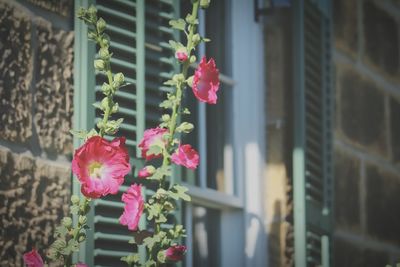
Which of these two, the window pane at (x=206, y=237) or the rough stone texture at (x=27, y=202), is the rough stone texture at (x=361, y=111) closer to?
the window pane at (x=206, y=237)

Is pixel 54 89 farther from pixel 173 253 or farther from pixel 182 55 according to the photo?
pixel 173 253

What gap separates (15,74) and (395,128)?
110 inches

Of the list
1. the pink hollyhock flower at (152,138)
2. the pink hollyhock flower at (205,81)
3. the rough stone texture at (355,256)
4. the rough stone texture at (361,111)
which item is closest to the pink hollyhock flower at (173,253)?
the pink hollyhock flower at (152,138)

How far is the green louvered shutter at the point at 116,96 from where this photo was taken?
9.47 feet

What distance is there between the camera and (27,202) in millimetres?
2758

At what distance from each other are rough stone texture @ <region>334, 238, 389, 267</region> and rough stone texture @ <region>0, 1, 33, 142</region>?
1930 millimetres

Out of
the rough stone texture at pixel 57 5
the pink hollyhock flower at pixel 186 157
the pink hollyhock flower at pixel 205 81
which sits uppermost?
the rough stone texture at pixel 57 5

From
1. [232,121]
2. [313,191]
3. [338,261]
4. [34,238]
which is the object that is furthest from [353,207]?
[34,238]

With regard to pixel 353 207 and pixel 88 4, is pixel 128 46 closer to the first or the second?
pixel 88 4

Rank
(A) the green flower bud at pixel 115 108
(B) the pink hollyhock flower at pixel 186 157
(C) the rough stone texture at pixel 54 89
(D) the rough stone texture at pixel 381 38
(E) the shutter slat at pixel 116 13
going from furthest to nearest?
1. (D) the rough stone texture at pixel 381 38
2. (E) the shutter slat at pixel 116 13
3. (C) the rough stone texture at pixel 54 89
4. (B) the pink hollyhock flower at pixel 186 157
5. (A) the green flower bud at pixel 115 108

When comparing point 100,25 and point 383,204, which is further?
point 383,204

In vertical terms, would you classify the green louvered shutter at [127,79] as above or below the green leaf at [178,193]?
above

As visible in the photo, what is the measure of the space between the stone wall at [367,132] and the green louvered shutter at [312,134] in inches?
12.6

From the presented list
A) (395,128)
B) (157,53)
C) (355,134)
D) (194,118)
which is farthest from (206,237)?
(395,128)
